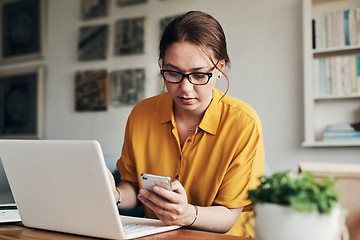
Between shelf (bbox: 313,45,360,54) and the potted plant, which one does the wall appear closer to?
shelf (bbox: 313,45,360,54)

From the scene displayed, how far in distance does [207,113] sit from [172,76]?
21cm

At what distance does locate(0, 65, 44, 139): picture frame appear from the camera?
Result: 327 centimetres

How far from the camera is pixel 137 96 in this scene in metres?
2.80

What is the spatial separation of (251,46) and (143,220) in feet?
5.64

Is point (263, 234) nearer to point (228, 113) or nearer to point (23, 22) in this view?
point (228, 113)

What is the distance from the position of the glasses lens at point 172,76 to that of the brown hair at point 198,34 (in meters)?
0.09

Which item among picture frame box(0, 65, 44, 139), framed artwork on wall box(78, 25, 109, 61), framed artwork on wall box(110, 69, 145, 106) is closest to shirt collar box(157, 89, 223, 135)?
framed artwork on wall box(110, 69, 145, 106)

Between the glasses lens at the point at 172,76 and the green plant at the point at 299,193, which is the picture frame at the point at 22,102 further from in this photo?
the green plant at the point at 299,193

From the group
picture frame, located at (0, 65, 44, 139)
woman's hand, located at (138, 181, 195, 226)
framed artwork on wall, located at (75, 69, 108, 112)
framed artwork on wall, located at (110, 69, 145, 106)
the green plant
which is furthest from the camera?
picture frame, located at (0, 65, 44, 139)

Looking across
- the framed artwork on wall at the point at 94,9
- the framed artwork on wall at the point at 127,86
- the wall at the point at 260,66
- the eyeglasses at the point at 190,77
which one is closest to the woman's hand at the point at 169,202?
the eyeglasses at the point at 190,77

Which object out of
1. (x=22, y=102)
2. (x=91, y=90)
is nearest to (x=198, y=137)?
(x=91, y=90)

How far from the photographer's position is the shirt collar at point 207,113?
4.29 feet

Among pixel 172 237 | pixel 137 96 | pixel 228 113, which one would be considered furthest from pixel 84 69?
pixel 172 237

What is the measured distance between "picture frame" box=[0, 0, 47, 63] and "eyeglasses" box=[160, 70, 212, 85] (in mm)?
2431
